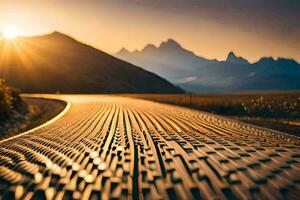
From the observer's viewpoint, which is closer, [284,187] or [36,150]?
[284,187]

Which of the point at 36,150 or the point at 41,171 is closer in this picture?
the point at 41,171

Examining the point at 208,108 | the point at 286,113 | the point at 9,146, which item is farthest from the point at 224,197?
the point at 208,108

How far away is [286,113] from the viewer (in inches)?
1187

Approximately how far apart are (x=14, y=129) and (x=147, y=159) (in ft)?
67.9

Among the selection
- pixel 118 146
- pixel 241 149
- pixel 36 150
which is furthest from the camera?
pixel 118 146

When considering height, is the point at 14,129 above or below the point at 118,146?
below

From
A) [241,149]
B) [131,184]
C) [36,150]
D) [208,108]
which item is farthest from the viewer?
[208,108]

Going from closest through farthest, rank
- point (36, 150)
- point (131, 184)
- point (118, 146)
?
1. point (131, 184)
2. point (36, 150)
3. point (118, 146)

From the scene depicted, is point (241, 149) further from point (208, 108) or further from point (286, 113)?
point (208, 108)

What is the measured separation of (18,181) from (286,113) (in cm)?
2864

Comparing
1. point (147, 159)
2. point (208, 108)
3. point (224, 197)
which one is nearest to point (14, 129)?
point (208, 108)

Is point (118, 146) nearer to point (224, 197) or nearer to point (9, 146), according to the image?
point (9, 146)

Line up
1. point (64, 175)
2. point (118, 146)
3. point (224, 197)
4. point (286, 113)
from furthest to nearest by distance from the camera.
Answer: point (286, 113)
point (118, 146)
point (64, 175)
point (224, 197)

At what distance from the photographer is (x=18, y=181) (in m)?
3.85
